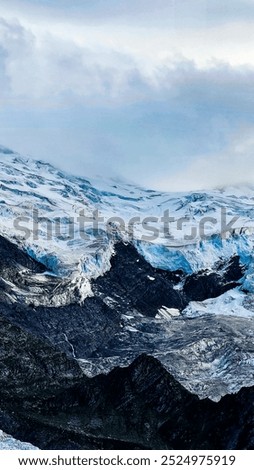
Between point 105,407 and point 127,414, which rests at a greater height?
point 105,407

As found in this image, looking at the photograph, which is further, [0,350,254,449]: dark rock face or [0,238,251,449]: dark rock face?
[0,238,251,449]: dark rock face

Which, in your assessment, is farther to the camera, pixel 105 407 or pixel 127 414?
pixel 105 407

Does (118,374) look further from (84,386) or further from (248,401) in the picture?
(248,401)

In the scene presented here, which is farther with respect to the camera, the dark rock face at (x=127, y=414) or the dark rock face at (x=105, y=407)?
the dark rock face at (x=105, y=407)

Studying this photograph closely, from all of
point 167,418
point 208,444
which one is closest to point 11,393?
point 167,418

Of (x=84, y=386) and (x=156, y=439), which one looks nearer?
(x=156, y=439)

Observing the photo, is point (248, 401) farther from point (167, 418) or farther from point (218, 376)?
point (218, 376)
